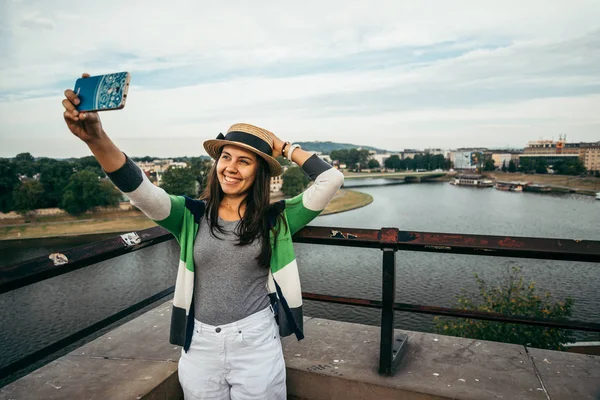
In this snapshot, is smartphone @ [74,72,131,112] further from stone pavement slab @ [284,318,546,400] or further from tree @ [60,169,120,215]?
tree @ [60,169,120,215]

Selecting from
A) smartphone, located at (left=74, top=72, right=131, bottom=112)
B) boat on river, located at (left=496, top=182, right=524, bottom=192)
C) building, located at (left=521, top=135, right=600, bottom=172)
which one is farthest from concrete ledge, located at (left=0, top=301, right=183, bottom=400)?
building, located at (left=521, top=135, right=600, bottom=172)

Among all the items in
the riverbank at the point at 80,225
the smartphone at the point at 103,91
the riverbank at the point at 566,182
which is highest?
the smartphone at the point at 103,91

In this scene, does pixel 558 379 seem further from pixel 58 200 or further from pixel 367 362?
pixel 58 200

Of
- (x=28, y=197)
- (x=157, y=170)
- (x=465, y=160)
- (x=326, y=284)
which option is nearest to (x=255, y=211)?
(x=326, y=284)

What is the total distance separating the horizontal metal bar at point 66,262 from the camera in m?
1.44

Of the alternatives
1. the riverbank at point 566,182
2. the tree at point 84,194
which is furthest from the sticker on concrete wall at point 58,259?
the riverbank at point 566,182

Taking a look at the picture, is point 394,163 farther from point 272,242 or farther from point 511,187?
point 272,242

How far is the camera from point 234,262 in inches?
67.9

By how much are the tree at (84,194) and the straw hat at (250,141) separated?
4820 centimetres

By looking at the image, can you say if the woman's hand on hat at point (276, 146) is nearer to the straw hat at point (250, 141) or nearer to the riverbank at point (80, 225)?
the straw hat at point (250, 141)

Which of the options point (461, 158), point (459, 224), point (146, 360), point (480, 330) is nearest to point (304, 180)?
point (459, 224)

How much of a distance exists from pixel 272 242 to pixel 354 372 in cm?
85

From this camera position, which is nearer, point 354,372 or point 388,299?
point 388,299

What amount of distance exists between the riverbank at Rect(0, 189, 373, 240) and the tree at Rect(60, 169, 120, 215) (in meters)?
1.03
